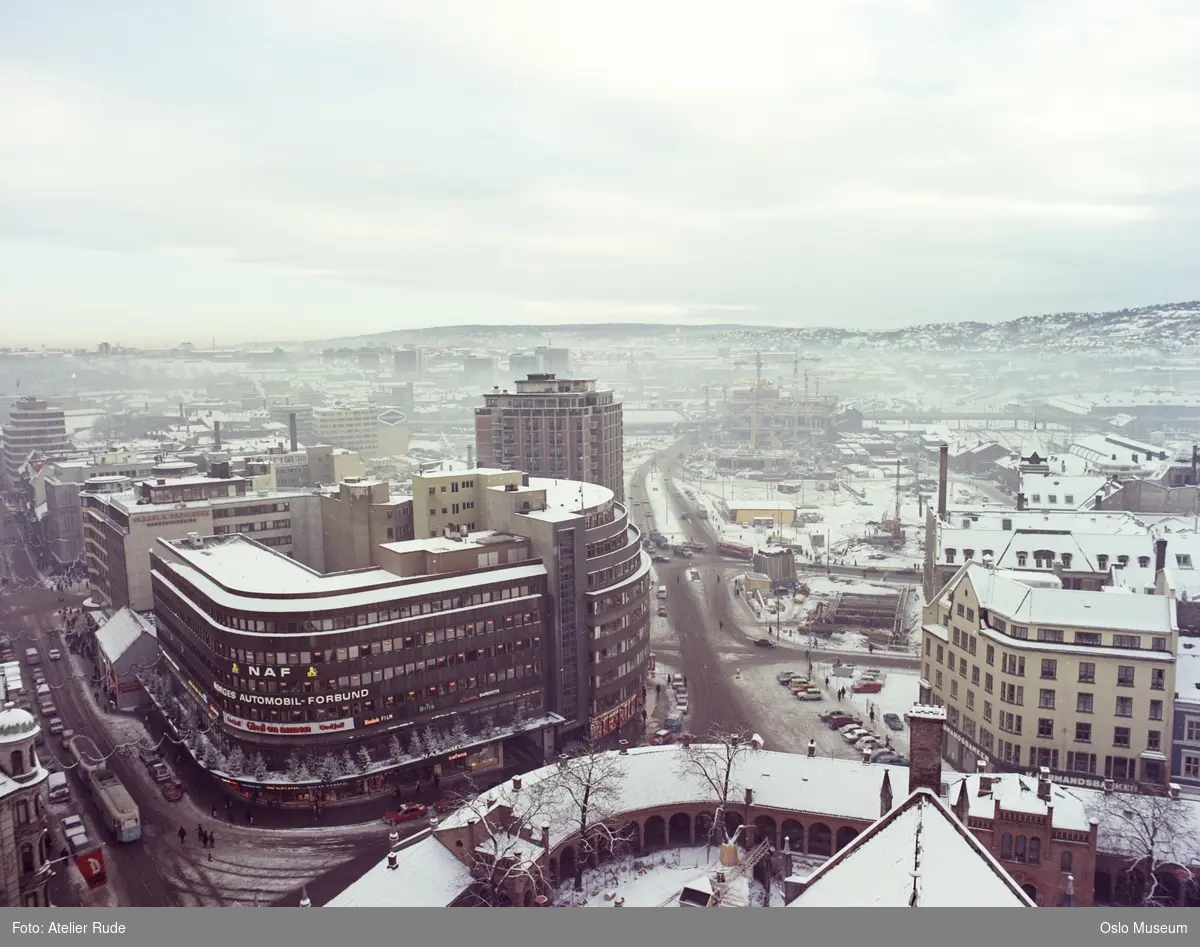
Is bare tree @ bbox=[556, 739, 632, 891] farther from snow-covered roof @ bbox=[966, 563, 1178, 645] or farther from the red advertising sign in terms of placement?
snow-covered roof @ bbox=[966, 563, 1178, 645]

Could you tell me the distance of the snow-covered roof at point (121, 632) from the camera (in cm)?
5991

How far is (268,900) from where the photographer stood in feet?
118

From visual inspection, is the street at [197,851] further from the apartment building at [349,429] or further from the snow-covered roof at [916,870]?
the apartment building at [349,429]

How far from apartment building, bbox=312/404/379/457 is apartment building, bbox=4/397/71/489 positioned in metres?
47.5

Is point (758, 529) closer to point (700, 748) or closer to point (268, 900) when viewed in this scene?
point (700, 748)

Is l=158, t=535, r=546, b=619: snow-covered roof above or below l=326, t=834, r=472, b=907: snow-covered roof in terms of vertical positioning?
above

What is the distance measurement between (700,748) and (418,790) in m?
14.7

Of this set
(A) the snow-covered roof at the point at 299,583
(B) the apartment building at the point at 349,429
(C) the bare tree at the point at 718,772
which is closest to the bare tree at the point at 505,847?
(C) the bare tree at the point at 718,772

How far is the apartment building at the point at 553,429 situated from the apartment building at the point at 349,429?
3268 inches

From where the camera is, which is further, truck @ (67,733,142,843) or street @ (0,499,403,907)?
truck @ (67,733,142,843)

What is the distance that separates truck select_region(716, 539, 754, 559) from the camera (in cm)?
10012

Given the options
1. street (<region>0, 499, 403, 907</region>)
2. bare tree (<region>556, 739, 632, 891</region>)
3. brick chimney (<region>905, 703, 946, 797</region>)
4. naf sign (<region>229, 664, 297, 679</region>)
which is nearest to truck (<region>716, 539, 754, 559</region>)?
street (<region>0, 499, 403, 907</region>)

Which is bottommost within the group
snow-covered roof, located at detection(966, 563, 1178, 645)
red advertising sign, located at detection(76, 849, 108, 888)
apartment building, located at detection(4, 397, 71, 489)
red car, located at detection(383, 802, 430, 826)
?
red car, located at detection(383, 802, 430, 826)

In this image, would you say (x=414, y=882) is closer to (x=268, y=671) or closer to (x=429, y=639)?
(x=429, y=639)
